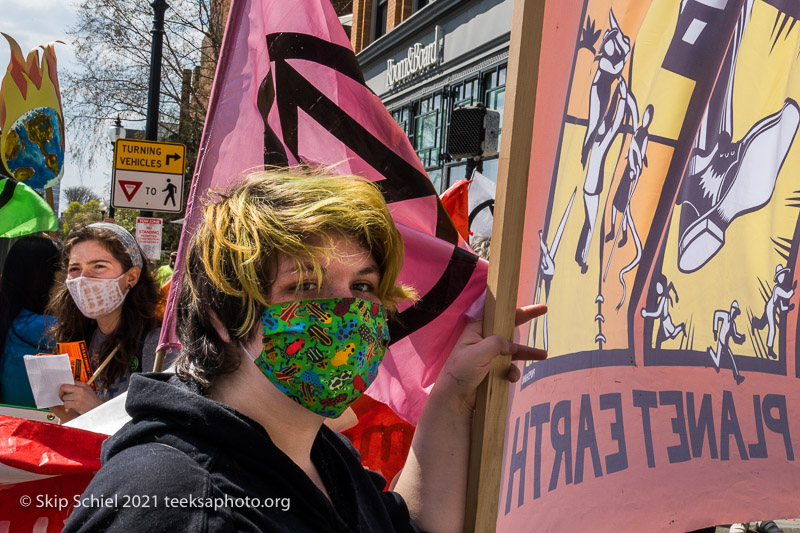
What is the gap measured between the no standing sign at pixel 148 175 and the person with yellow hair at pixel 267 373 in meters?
9.35

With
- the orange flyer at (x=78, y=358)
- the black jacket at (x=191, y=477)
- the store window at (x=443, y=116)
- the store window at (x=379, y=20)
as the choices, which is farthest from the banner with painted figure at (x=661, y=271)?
the store window at (x=379, y=20)

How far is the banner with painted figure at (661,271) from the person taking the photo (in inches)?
78.1

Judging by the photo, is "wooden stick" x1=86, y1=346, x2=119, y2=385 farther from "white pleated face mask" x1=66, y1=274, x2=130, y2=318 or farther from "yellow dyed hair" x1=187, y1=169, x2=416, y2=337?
"yellow dyed hair" x1=187, y1=169, x2=416, y2=337

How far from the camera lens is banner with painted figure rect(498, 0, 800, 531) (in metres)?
1.98

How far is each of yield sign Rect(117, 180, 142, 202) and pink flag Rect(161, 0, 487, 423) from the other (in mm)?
8625

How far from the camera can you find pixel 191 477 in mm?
1158

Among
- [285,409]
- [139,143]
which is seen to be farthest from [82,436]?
[139,143]

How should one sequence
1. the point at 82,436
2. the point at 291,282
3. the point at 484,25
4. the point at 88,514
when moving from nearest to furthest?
1. the point at 88,514
2. the point at 291,282
3. the point at 82,436
4. the point at 484,25

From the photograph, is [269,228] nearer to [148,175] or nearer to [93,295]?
[93,295]

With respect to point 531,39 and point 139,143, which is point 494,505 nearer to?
point 531,39

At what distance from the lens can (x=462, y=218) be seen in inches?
172

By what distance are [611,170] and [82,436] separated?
1.91 m

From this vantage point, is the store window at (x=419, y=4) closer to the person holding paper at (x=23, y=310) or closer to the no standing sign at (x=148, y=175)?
the no standing sign at (x=148, y=175)

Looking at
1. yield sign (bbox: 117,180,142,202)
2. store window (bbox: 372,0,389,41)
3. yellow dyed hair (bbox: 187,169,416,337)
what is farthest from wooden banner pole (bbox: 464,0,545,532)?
store window (bbox: 372,0,389,41)
